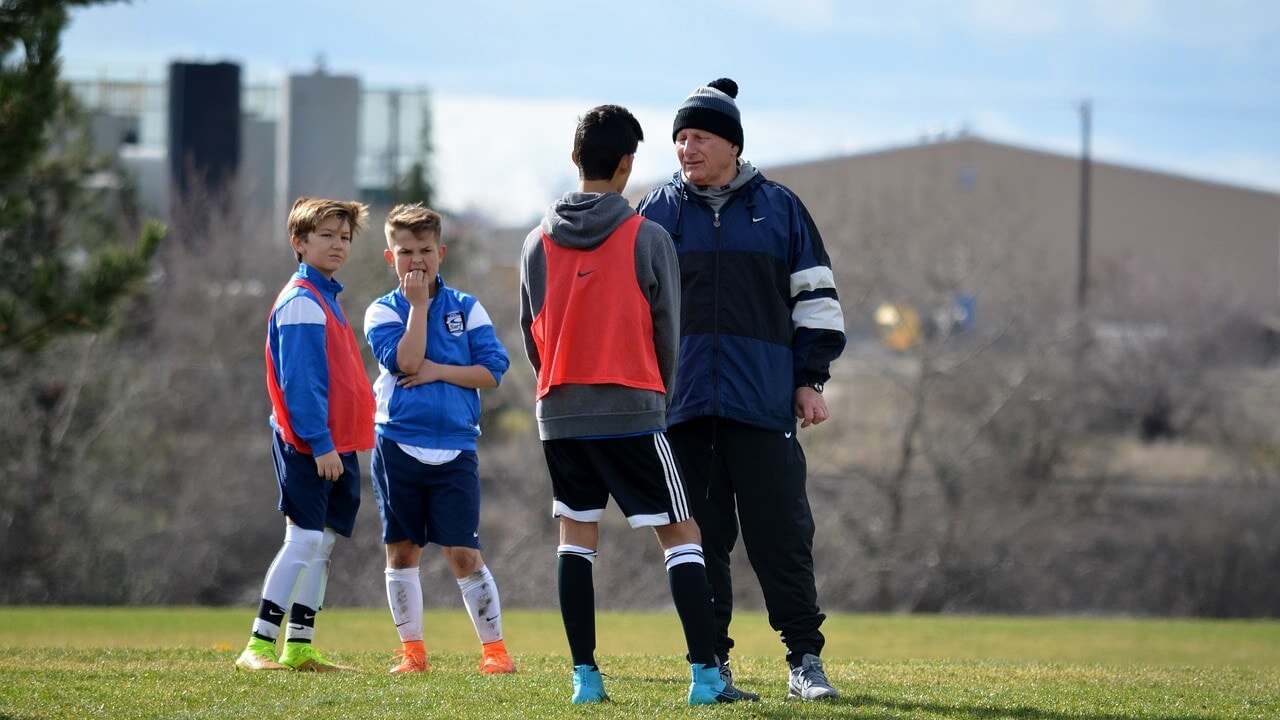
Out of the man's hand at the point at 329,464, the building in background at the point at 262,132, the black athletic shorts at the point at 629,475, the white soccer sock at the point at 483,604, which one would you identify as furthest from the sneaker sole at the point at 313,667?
the building in background at the point at 262,132

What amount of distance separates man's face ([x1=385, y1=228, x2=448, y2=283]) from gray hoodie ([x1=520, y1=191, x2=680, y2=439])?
1.08 metres

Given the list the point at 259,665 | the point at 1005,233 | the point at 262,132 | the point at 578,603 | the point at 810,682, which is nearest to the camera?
the point at 578,603

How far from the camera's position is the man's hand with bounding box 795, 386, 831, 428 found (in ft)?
16.6

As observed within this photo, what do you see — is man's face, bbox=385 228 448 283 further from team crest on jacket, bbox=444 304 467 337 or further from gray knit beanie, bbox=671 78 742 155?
gray knit beanie, bbox=671 78 742 155

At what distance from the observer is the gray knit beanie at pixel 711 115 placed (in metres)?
5.10

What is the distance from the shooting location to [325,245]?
575cm

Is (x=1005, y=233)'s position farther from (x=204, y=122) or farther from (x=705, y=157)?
(x=705, y=157)

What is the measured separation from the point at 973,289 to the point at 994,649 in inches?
541

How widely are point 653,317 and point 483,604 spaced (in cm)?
180

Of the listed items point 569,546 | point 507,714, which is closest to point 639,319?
point 569,546

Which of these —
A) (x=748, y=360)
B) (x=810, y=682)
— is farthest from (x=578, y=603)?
(x=748, y=360)

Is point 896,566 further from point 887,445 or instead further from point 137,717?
point 137,717

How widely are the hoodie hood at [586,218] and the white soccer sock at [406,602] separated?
1861 millimetres

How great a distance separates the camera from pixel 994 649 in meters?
14.8
